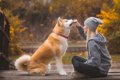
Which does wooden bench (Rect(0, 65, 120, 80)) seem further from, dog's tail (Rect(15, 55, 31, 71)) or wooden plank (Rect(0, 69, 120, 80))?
dog's tail (Rect(15, 55, 31, 71))

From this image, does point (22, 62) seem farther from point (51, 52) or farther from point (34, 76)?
point (51, 52)

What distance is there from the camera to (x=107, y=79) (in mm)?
6652

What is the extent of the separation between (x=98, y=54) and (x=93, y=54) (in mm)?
80

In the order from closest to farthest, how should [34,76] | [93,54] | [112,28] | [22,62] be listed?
[93,54] < [34,76] < [22,62] < [112,28]

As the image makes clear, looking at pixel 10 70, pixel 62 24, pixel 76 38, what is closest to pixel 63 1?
pixel 76 38

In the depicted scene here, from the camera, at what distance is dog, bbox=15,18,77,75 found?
279 inches

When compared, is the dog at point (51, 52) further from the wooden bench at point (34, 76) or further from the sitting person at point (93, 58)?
the sitting person at point (93, 58)

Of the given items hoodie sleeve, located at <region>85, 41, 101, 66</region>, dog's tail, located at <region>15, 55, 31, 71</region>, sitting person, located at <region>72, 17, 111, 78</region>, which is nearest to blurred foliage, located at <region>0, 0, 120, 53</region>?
dog's tail, located at <region>15, 55, 31, 71</region>

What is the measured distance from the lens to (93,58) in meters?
6.55

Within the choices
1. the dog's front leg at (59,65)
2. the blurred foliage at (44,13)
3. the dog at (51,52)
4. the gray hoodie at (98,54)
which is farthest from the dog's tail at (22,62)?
the blurred foliage at (44,13)

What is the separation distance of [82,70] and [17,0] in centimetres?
955

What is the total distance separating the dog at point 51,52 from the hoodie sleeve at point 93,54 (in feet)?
1.94

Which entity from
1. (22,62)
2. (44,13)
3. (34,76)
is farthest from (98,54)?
(44,13)

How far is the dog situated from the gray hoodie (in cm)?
55
